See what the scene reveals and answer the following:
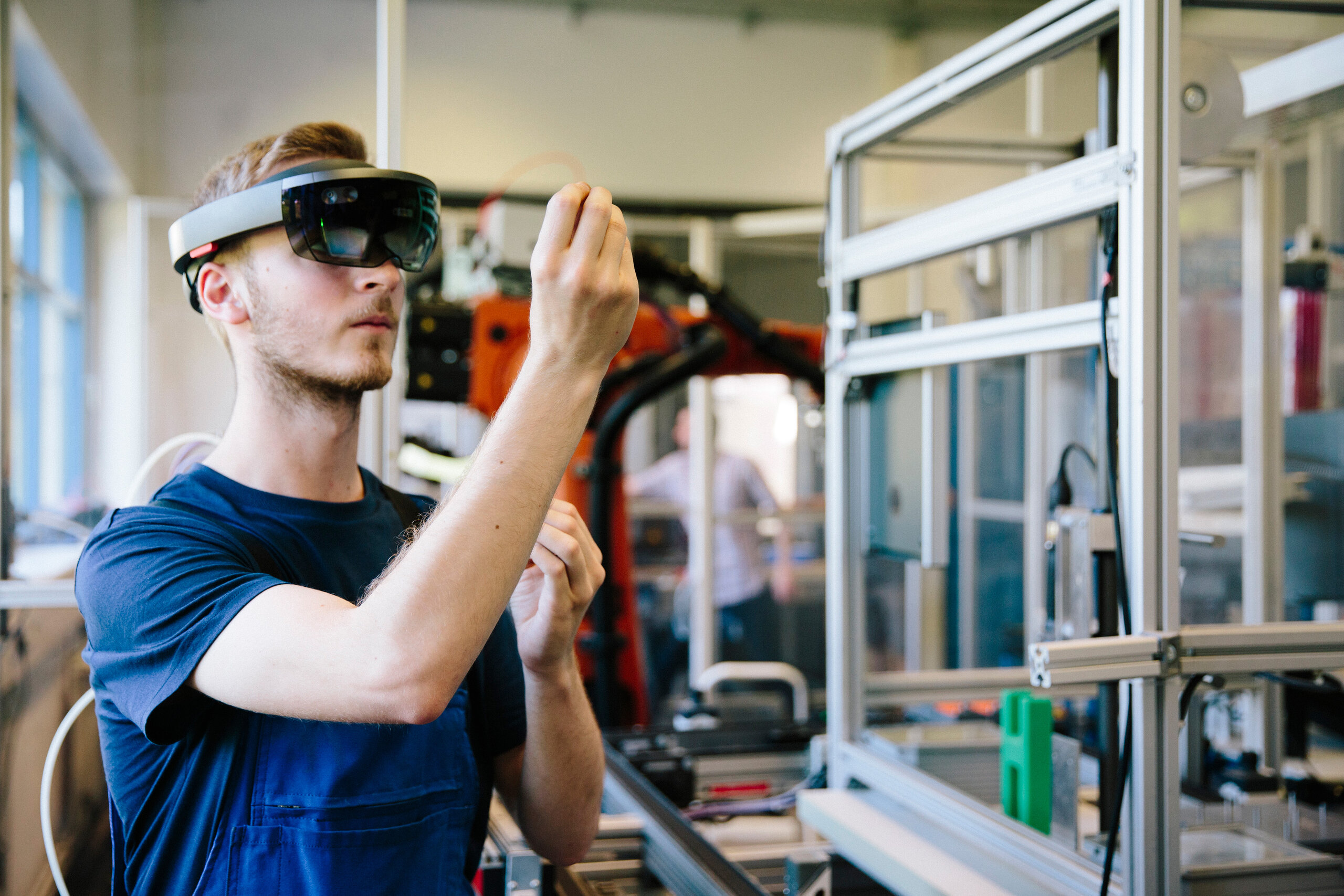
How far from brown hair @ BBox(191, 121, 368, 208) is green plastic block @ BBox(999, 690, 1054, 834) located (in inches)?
45.5

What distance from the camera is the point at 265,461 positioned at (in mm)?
1017

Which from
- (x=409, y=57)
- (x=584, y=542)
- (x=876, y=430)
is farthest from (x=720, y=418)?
(x=584, y=542)

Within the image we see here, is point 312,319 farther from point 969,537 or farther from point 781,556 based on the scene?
point 781,556

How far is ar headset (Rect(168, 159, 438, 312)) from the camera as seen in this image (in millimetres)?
959

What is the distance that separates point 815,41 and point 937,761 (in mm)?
4980

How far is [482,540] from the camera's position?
724 mm

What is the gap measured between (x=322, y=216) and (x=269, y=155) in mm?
129

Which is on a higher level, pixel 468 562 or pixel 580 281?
pixel 580 281

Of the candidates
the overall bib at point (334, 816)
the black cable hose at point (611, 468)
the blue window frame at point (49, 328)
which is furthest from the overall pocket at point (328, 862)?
the blue window frame at point (49, 328)

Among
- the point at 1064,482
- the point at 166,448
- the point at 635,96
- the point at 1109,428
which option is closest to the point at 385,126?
the point at 166,448

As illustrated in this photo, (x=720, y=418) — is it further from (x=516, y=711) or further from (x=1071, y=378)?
(x=516, y=711)

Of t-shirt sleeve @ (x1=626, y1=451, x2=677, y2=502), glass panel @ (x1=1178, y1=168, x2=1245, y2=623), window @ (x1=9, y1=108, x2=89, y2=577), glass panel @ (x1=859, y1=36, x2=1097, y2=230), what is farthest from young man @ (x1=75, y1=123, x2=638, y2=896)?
t-shirt sleeve @ (x1=626, y1=451, x2=677, y2=502)

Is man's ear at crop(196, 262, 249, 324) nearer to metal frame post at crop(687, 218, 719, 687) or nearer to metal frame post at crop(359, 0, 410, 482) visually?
metal frame post at crop(359, 0, 410, 482)

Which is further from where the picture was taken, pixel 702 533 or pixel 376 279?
pixel 702 533
